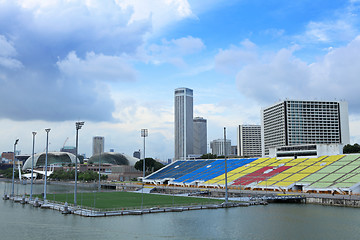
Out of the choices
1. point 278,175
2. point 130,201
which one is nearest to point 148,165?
point 278,175

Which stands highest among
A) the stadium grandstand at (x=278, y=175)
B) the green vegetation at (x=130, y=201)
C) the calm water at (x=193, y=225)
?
the stadium grandstand at (x=278, y=175)

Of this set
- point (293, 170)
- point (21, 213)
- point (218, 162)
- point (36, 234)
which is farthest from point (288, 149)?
point (36, 234)

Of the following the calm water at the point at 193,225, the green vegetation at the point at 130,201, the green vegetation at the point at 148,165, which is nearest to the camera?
the calm water at the point at 193,225

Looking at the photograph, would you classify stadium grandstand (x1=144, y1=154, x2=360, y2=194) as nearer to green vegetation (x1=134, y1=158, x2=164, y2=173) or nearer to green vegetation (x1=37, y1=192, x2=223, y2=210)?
green vegetation (x1=37, y1=192, x2=223, y2=210)

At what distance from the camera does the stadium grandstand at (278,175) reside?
80812 millimetres

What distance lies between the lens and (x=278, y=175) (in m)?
97.2

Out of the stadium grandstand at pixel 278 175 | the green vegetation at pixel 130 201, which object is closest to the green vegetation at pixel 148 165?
the stadium grandstand at pixel 278 175

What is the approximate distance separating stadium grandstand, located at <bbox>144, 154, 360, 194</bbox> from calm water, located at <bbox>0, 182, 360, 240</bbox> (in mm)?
23823

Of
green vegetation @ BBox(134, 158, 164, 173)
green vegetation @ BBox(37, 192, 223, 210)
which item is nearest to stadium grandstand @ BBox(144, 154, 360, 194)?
green vegetation @ BBox(37, 192, 223, 210)

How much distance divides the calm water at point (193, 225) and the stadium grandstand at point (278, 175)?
938 inches

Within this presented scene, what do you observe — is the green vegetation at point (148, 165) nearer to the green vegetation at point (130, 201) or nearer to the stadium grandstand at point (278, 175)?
the stadium grandstand at point (278, 175)

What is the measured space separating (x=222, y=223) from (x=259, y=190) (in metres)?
45.6

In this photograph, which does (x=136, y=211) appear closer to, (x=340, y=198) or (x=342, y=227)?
(x=342, y=227)

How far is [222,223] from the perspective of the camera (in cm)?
4591
